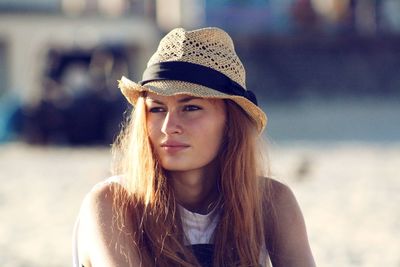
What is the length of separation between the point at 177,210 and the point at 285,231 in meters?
0.38

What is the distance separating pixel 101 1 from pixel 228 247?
2111cm

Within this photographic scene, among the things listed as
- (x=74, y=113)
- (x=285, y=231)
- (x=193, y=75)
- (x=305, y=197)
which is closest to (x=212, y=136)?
(x=193, y=75)

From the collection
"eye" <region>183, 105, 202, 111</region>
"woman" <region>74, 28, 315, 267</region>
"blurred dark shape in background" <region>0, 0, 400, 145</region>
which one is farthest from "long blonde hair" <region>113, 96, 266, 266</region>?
"blurred dark shape in background" <region>0, 0, 400, 145</region>

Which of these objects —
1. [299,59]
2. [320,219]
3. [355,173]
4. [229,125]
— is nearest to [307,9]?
[299,59]

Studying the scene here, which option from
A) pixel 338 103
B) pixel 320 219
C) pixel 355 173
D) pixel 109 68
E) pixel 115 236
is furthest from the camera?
pixel 338 103

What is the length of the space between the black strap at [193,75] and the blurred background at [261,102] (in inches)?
28.6

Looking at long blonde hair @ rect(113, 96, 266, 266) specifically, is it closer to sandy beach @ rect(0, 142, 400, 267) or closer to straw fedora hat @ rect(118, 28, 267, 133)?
straw fedora hat @ rect(118, 28, 267, 133)

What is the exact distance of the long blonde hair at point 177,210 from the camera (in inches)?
112

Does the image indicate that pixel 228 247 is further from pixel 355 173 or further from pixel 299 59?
pixel 299 59

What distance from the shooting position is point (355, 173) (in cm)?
944

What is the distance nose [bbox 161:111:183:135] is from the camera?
2.82 metres

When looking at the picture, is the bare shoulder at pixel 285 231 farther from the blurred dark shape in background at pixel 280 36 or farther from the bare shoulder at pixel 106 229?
the blurred dark shape in background at pixel 280 36

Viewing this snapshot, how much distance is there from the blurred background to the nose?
2.49 ft

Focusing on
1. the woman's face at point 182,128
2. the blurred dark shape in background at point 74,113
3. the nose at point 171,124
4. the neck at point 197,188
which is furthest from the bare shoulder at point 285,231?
the blurred dark shape in background at point 74,113
